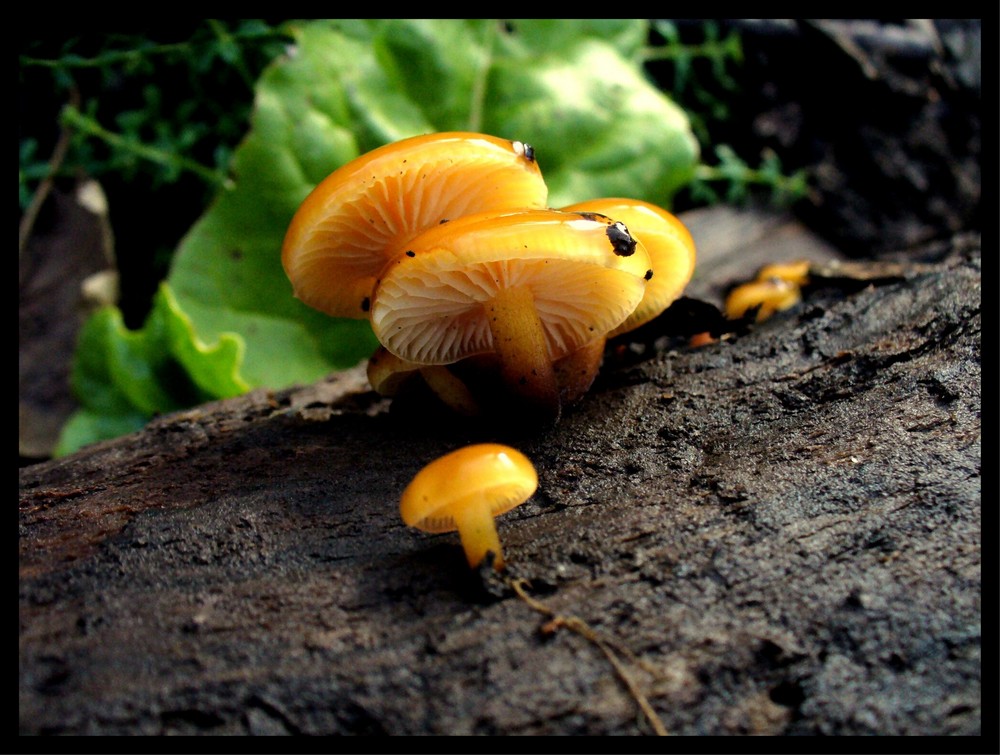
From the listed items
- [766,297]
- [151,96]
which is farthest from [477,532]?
[151,96]

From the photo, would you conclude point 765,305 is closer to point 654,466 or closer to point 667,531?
point 654,466

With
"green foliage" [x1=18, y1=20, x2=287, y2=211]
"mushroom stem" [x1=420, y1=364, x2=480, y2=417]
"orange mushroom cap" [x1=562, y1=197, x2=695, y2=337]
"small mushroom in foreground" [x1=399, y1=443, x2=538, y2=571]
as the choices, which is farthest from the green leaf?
"small mushroom in foreground" [x1=399, y1=443, x2=538, y2=571]

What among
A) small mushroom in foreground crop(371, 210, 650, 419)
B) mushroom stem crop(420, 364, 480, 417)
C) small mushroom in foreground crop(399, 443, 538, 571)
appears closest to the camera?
small mushroom in foreground crop(399, 443, 538, 571)

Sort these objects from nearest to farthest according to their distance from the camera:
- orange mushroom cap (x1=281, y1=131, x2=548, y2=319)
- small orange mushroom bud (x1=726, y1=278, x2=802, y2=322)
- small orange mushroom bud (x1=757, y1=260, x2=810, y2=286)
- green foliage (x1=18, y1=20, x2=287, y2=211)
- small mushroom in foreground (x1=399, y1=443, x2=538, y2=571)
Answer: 1. small mushroom in foreground (x1=399, y1=443, x2=538, y2=571)
2. orange mushroom cap (x1=281, y1=131, x2=548, y2=319)
3. small orange mushroom bud (x1=726, y1=278, x2=802, y2=322)
4. small orange mushroom bud (x1=757, y1=260, x2=810, y2=286)
5. green foliage (x1=18, y1=20, x2=287, y2=211)

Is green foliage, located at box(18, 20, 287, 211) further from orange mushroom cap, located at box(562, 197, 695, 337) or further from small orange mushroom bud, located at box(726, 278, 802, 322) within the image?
small orange mushroom bud, located at box(726, 278, 802, 322)

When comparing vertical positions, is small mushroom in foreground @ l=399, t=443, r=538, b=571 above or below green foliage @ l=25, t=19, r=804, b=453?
below

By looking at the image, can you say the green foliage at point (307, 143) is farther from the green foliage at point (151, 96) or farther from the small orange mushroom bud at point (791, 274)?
the small orange mushroom bud at point (791, 274)
